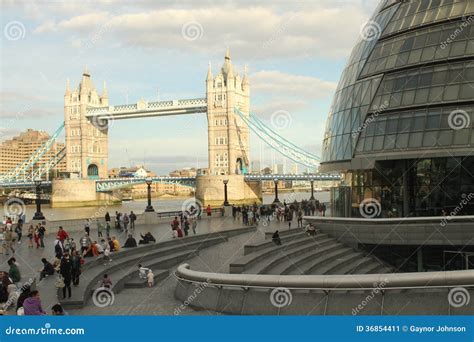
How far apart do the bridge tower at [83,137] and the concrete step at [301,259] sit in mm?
119005

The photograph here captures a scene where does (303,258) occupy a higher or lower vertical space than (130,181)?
lower

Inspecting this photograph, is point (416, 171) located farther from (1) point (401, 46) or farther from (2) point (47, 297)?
(2) point (47, 297)

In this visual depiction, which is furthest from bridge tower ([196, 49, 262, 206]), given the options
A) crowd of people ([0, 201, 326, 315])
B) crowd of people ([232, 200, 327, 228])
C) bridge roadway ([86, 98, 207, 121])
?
crowd of people ([0, 201, 326, 315])

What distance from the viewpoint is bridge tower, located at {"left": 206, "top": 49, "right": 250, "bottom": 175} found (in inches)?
4577

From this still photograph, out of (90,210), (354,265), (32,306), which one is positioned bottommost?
(354,265)

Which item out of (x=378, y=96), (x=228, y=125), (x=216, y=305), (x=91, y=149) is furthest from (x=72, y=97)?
(x=216, y=305)

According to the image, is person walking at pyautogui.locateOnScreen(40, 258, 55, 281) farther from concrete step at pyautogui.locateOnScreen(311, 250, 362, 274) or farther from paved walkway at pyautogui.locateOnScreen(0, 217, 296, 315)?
concrete step at pyautogui.locateOnScreen(311, 250, 362, 274)

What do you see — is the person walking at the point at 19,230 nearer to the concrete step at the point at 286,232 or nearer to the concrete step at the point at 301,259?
the concrete step at the point at 286,232

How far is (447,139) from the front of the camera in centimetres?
2092

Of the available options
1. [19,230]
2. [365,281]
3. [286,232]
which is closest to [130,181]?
[19,230]

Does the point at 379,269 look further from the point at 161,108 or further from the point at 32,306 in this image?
the point at 161,108

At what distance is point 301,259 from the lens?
18.2m

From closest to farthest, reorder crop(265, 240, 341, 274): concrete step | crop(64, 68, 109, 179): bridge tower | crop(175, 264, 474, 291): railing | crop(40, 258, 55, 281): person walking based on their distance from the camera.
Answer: crop(175, 264, 474, 291): railing < crop(40, 258, 55, 281): person walking < crop(265, 240, 341, 274): concrete step < crop(64, 68, 109, 179): bridge tower

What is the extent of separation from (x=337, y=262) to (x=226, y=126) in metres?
99.5
